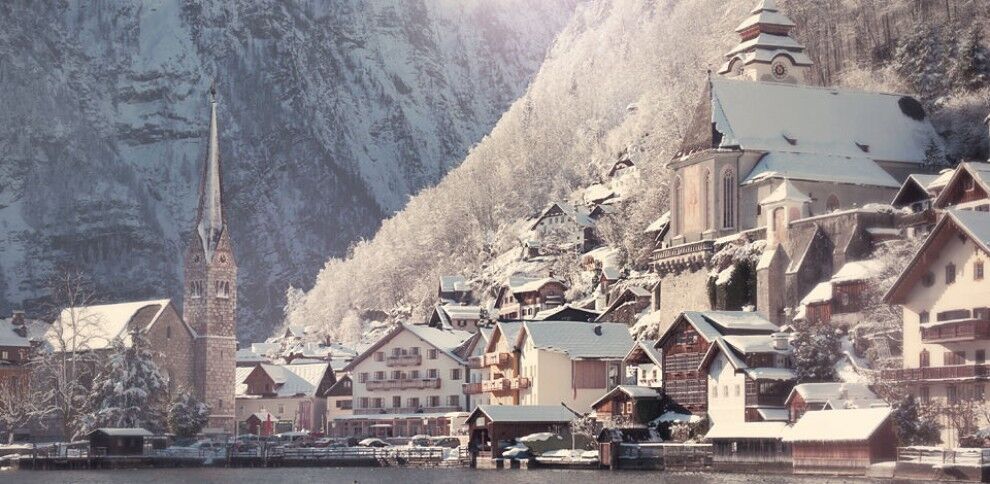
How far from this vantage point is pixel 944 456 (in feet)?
226

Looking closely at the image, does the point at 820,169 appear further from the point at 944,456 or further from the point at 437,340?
the point at 944,456

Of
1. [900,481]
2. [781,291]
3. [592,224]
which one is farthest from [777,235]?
[592,224]

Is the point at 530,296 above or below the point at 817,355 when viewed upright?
above

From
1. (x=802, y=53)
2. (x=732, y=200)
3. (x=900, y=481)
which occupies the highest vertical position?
(x=802, y=53)

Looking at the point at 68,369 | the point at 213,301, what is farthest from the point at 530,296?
the point at 68,369

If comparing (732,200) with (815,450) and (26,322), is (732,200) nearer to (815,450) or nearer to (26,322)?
(815,450)

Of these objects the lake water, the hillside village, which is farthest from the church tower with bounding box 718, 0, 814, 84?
the lake water

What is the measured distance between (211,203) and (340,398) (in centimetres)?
2883

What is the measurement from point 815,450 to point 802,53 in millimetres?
58570

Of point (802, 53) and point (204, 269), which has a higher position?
point (802, 53)

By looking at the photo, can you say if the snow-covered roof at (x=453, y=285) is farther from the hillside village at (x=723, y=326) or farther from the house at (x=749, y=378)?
the house at (x=749, y=378)

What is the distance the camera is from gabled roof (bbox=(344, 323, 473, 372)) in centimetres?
12688

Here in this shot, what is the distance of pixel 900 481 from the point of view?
69.9 metres

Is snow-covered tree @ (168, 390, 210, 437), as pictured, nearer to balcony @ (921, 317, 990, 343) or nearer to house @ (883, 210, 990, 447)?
house @ (883, 210, 990, 447)
